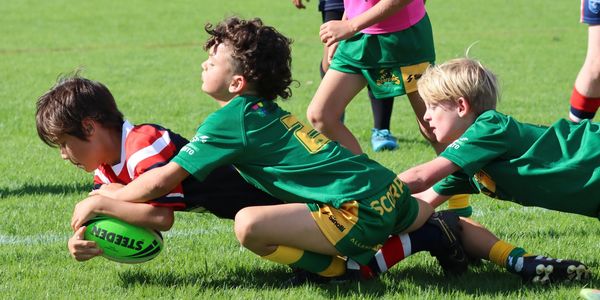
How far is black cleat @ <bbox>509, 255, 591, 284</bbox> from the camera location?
3.92 meters

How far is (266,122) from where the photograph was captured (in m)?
3.86

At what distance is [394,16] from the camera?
568 centimetres

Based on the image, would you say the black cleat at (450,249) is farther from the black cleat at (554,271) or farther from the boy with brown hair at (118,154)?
the boy with brown hair at (118,154)

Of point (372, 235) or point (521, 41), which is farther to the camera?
point (521, 41)

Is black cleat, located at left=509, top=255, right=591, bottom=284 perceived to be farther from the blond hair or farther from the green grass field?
the blond hair

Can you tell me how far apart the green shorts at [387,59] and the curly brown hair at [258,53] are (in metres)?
1.67

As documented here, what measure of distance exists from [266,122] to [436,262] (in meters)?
1.10

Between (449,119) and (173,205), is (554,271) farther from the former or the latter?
(173,205)

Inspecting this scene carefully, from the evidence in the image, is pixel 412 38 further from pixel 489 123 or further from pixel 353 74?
pixel 489 123

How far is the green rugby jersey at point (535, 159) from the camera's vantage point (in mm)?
3824

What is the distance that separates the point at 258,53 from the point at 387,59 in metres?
1.85

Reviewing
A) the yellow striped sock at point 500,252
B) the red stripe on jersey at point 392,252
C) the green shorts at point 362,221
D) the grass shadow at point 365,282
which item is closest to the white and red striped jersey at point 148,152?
the grass shadow at point 365,282

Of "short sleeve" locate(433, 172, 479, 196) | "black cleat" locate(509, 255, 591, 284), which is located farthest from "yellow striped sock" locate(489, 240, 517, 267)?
"short sleeve" locate(433, 172, 479, 196)

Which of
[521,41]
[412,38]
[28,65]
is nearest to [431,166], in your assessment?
[412,38]
